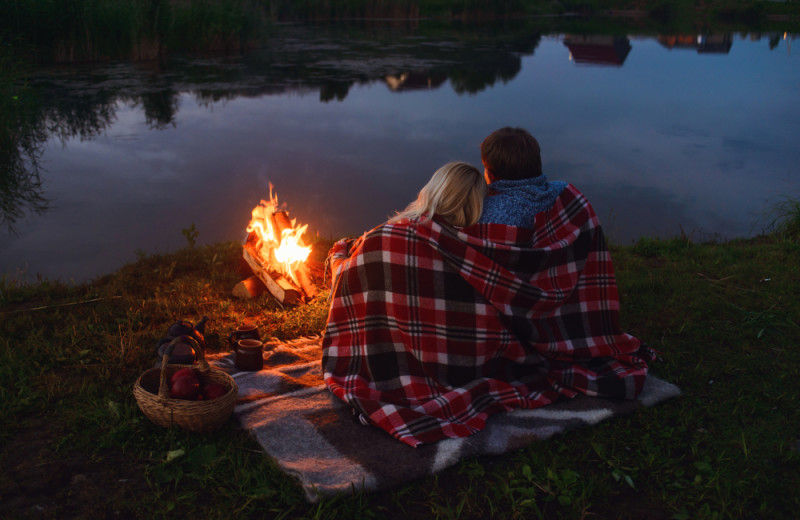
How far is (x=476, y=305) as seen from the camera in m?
3.45

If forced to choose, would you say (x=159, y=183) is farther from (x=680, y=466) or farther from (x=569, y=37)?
(x=569, y=37)

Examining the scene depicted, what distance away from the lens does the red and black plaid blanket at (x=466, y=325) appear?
3395 millimetres

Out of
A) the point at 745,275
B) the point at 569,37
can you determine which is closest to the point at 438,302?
the point at 745,275

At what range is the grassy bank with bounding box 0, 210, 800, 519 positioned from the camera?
271cm

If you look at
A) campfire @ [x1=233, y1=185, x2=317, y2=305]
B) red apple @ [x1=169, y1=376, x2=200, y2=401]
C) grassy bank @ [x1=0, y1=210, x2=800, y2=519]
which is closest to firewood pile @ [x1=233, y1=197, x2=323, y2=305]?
campfire @ [x1=233, y1=185, x2=317, y2=305]

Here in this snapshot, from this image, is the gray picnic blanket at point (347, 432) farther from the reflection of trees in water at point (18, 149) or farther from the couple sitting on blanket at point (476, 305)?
the reflection of trees in water at point (18, 149)

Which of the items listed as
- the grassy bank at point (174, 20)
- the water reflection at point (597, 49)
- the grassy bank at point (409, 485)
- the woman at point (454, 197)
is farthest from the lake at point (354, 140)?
the woman at point (454, 197)

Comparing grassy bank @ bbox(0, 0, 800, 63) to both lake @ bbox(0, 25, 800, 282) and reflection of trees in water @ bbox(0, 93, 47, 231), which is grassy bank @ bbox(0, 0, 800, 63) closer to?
lake @ bbox(0, 25, 800, 282)

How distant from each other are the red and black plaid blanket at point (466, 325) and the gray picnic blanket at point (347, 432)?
0.09 meters

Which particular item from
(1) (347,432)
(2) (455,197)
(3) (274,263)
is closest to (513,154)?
(2) (455,197)

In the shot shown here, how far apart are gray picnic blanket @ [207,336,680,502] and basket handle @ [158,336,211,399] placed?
327mm

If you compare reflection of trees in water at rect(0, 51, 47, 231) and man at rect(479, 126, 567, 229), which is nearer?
man at rect(479, 126, 567, 229)

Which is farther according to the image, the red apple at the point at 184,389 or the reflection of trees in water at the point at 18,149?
the reflection of trees in water at the point at 18,149

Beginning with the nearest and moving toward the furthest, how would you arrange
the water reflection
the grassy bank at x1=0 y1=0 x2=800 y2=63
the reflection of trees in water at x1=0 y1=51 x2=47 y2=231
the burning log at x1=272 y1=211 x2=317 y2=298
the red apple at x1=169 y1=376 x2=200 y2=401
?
1. the red apple at x1=169 y1=376 x2=200 y2=401
2. the burning log at x1=272 y1=211 x2=317 y2=298
3. the reflection of trees in water at x1=0 y1=51 x2=47 y2=231
4. the grassy bank at x1=0 y1=0 x2=800 y2=63
5. the water reflection
